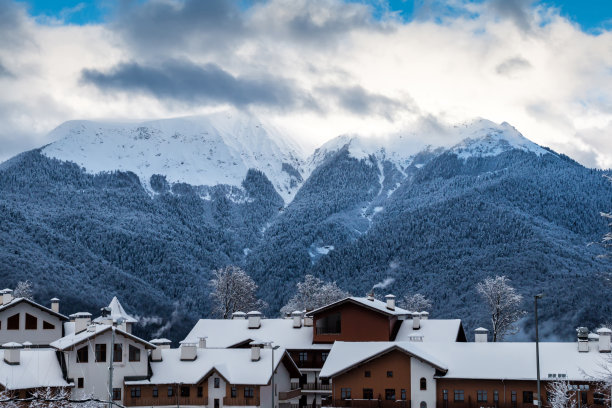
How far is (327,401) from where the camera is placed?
3182 inches

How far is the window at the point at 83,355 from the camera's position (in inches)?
2982

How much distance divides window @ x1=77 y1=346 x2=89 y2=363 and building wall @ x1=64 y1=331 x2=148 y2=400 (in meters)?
0.24

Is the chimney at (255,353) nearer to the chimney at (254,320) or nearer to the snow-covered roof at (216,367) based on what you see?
the snow-covered roof at (216,367)

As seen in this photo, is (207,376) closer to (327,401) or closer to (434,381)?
(327,401)

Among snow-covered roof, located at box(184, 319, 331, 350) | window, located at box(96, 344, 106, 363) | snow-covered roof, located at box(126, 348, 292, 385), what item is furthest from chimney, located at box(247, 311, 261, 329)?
window, located at box(96, 344, 106, 363)

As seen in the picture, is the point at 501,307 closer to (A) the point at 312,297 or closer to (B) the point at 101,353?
(A) the point at 312,297

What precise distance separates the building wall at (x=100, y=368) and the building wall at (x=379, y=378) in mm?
16317

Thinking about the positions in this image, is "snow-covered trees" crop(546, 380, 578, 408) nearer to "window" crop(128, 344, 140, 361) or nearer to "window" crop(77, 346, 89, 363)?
"window" crop(128, 344, 140, 361)

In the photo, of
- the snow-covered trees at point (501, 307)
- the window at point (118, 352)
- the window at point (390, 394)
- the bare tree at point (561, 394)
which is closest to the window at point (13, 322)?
the window at point (118, 352)

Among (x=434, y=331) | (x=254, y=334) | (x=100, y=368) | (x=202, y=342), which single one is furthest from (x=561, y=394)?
(x=254, y=334)

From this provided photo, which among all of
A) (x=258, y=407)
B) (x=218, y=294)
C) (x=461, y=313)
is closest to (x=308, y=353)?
(x=258, y=407)

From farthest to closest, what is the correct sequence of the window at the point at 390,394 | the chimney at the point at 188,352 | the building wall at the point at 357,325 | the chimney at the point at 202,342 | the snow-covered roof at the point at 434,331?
the building wall at the point at 357,325 → the snow-covered roof at the point at 434,331 → the chimney at the point at 202,342 → the chimney at the point at 188,352 → the window at the point at 390,394

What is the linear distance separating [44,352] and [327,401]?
79.0 ft

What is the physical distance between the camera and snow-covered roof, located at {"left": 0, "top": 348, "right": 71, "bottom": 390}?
70.0 metres
